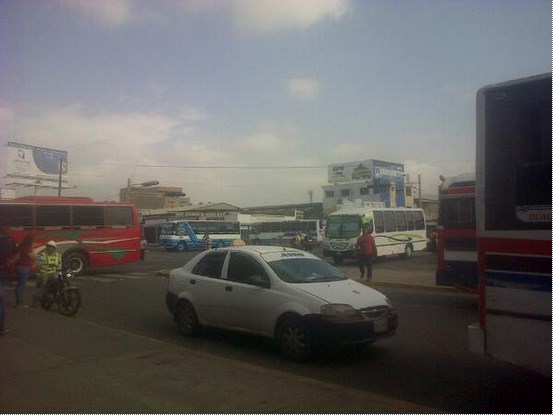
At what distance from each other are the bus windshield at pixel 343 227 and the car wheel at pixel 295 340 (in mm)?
21757

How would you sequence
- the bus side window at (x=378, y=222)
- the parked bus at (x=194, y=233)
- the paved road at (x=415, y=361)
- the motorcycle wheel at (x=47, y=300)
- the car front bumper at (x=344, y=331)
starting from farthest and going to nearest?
1. the parked bus at (x=194, y=233)
2. the bus side window at (x=378, y=222)
3. the motorcycle wheel at (x=47, y=300)
4. the car front bumper at (x=344, y=331)
5. the paved road at (x=415, y=361)

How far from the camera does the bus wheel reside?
20.8 meters

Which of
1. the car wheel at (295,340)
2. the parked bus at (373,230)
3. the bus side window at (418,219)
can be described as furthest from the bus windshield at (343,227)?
the car wheel at (295,340)

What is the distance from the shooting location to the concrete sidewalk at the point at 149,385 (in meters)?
4.91

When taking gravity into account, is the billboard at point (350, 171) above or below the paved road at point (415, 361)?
above

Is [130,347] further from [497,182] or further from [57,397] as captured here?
[497,182]

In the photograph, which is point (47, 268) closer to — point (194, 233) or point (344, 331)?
point (344, 331)

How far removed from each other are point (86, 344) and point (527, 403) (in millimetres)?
5864

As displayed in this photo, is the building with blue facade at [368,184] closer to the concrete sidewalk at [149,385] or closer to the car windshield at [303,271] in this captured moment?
the car windshield at [303,271]

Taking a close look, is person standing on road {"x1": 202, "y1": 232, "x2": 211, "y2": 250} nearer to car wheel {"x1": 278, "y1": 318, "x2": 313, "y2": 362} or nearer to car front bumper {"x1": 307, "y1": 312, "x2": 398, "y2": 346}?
car wheel {"x1": 278, "y1": 318, "x2": 313, "y2": 362}

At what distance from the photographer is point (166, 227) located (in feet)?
153

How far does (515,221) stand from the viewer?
5.08 metres

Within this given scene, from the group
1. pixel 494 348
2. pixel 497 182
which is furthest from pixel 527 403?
pixel 497 182

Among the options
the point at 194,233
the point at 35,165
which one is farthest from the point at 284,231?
the point at 35,165
